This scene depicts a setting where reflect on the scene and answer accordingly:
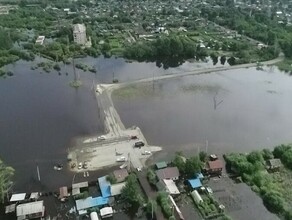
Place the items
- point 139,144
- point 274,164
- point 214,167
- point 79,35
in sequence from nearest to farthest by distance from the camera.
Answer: point 214,167 → point 274,164 → point 139,144 → point 79,35

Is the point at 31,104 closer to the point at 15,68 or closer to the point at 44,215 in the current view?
the point at 15,68

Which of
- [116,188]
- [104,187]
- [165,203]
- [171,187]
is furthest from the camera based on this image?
[171,187]

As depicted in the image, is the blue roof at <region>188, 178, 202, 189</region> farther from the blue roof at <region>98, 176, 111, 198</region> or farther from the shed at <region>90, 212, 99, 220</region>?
the shed at <region>90, 212, 99, 220</region>

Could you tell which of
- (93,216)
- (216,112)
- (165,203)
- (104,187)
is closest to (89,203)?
Answer: (93,216)

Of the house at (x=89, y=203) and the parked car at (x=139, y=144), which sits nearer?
the house at (x=89, y=203)

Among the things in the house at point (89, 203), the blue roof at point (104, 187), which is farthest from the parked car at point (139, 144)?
the house at point (89, 203)

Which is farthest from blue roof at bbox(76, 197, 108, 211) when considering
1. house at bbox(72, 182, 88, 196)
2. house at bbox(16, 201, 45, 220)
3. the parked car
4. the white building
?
the white building

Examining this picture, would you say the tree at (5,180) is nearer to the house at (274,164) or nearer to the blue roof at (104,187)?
the blue roof at (104,187)

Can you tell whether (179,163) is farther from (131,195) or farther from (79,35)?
(79,35)
